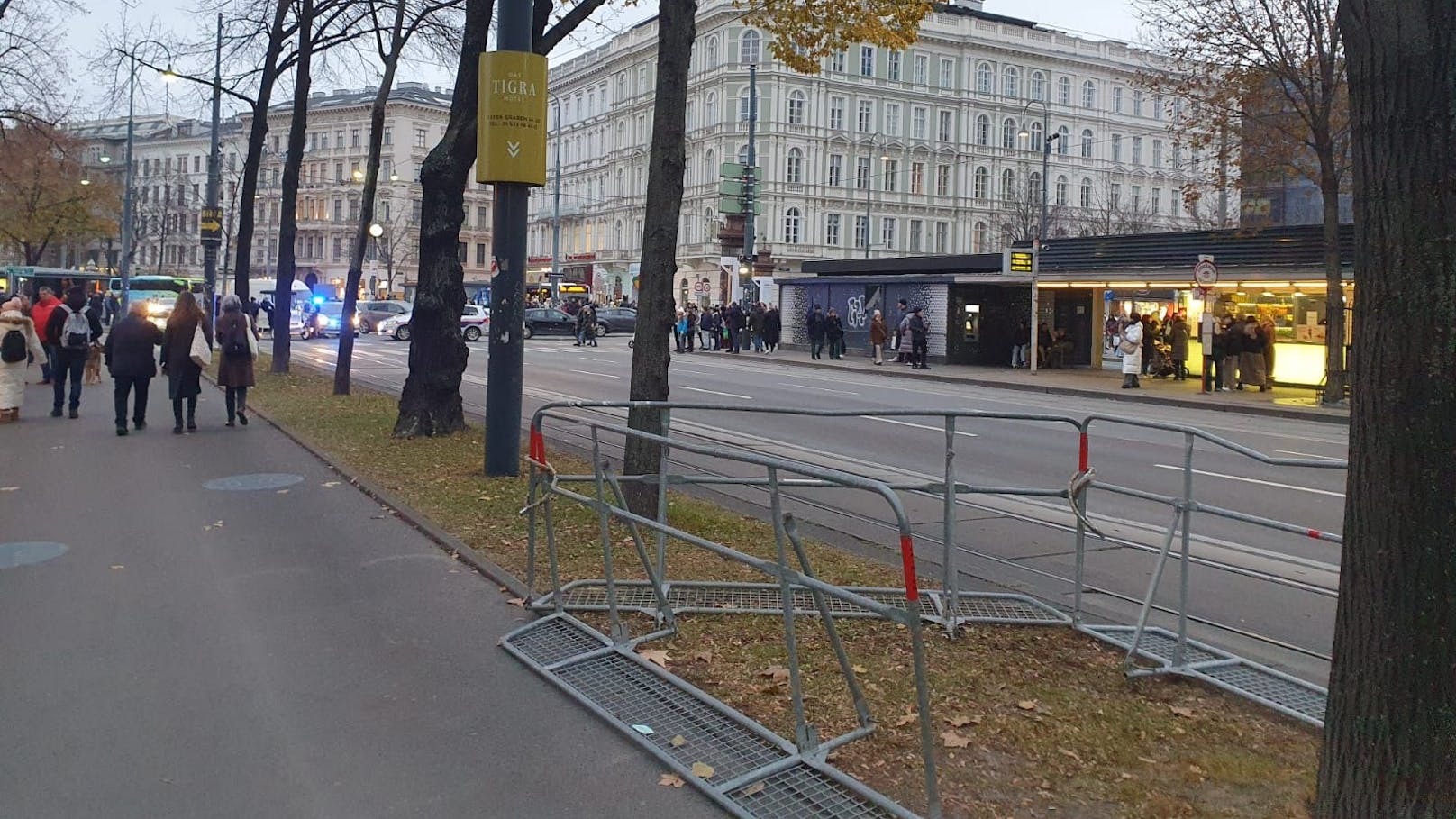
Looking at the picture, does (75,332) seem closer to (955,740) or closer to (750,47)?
(955,740)

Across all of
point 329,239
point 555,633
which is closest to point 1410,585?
point 555,633

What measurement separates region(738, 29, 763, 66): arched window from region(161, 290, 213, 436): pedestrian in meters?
57.0

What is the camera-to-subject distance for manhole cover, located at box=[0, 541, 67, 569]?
822 cm

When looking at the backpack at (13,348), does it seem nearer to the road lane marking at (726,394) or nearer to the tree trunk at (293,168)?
the tree trunk at (293,168)

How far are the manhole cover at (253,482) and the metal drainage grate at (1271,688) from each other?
27.8 ft

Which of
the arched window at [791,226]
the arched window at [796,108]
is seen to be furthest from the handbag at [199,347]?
the arched window at [796,108]

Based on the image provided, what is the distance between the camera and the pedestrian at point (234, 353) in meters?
15.9

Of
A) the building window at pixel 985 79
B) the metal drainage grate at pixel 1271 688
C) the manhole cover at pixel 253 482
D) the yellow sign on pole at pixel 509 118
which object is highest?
the building window at pixel 985 79

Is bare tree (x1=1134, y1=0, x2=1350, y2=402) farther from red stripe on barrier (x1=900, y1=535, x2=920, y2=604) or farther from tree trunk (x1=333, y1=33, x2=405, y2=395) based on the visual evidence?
red stripe on barrier (x1=900, y1=535, x2=920, y2=604)

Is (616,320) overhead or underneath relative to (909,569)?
overhead

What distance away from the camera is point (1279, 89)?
2555cm

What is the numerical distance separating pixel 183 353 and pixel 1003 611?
12.0 metres

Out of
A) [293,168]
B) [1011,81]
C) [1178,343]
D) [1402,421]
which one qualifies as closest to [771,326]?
[1178,343]

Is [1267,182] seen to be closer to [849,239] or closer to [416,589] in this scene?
[416,589]
